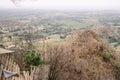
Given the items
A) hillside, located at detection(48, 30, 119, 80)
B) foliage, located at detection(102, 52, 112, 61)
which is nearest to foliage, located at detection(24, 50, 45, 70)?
hillside, located at detection(48, 30, 119, 80)

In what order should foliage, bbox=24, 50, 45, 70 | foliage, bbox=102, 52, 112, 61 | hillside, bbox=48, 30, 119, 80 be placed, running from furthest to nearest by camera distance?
1. foliage, bbox=102, 52, 112, 61
2. hillside, bbox=48, 30, 119, 80
3. foliage, bbox=24, 50, 45, 70

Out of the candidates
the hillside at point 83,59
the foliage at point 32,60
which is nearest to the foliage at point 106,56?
the hillside at point 83,59

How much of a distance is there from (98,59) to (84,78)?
2.99 meters

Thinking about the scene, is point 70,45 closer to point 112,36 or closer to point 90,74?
point 90,74

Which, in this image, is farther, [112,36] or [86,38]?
[112,36]

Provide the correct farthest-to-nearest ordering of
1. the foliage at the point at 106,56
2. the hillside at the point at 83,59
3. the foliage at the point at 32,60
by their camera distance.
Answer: the foliage at the point at 106,56
the hillside at the point at 83,59
the foliage at the point at 32,60

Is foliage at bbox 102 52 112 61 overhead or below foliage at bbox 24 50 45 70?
below

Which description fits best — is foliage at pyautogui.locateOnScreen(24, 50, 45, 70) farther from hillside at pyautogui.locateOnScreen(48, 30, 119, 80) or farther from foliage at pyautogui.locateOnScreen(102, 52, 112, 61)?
foliage at pyautogui.locateOnScreen(102, 52, 112, 61)

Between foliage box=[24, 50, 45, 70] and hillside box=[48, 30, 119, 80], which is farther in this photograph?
hillside box=[48, 30, 119, 80]

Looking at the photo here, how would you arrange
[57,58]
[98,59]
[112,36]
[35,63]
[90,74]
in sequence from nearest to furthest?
[35,63], [57,58], [90,74], [98,59], [112,36]

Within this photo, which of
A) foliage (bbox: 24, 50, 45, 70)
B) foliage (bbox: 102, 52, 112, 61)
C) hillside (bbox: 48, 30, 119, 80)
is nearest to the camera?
foliage (bbox: 24, 50, 45, 70)

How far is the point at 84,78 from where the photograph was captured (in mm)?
19531

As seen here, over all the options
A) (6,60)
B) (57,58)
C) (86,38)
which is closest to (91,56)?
(86,38)

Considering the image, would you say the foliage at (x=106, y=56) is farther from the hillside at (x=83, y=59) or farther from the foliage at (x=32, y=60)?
the foliage at (x=32, y=60)
